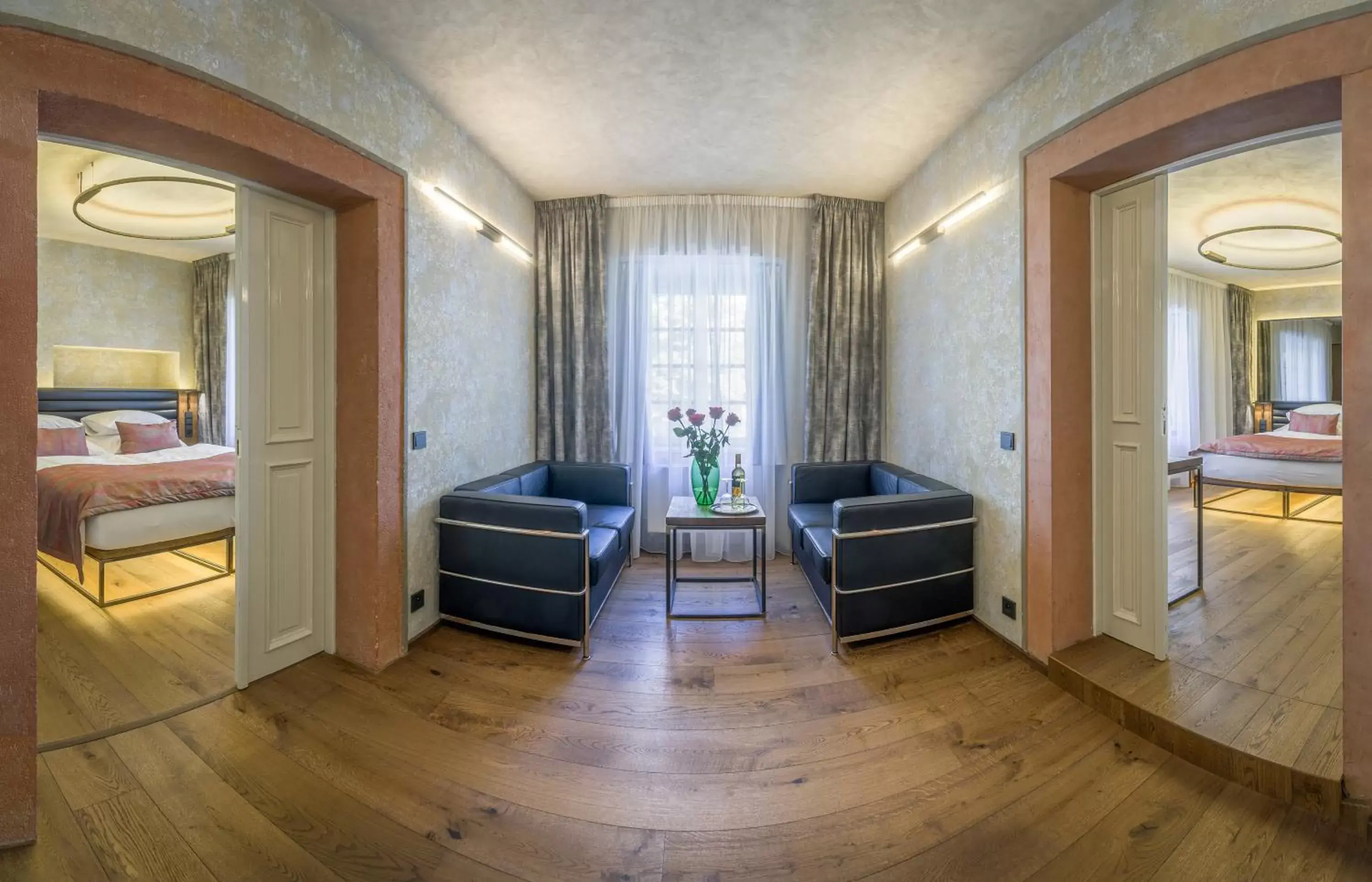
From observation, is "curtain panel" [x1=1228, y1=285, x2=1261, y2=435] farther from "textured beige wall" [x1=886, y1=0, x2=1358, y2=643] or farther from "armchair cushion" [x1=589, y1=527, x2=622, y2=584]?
"armchair cushion" [x1=589, y1=527, x2=622, y2=584]

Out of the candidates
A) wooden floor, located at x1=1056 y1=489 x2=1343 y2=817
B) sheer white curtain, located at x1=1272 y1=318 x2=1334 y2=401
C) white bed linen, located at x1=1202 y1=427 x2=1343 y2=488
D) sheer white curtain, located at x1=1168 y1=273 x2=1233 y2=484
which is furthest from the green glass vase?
sheer white curtain, located at x1=1272 y1=318 x2=1334 y2=401

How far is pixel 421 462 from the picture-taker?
8.69 ft

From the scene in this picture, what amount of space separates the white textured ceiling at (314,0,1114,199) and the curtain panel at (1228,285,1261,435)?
22.3 feet

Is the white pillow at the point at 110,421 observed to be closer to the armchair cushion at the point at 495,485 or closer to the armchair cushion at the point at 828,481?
the armchair cushion at the point at 495,485

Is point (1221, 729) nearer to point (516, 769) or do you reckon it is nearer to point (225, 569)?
point (516, 769)

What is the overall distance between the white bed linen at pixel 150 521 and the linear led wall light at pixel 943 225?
5.26 metres

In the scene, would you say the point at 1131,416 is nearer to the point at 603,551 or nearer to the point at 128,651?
the point at 603,551

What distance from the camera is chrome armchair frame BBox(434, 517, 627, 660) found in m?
2.48

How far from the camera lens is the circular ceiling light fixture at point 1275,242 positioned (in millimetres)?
4379

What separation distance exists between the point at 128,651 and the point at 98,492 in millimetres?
1306

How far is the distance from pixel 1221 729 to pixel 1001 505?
1110 mm

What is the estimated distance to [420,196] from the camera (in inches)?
103

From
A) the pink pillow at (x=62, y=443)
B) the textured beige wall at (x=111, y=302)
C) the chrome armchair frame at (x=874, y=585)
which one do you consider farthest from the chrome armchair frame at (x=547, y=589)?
the textured beige wall at (x=111, y=302)

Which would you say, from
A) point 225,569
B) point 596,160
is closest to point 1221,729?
point 596,160
